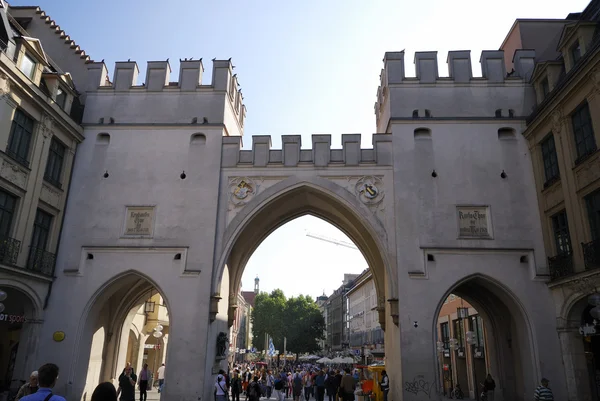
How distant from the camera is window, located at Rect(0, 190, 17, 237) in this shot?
1460cm

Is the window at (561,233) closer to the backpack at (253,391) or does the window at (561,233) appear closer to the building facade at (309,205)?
the building facade at (309,205)

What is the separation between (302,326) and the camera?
64938 millimetres

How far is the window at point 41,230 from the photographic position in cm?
1618

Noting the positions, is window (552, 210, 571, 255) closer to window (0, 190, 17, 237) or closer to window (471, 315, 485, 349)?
window (471, 315, 485, 349)

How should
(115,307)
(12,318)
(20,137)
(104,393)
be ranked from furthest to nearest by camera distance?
1. (115,307)
2. (20,137)
3. (12,318)
4. (104,393)

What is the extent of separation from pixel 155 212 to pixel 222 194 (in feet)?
8.34

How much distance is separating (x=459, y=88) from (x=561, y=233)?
6.62 meters

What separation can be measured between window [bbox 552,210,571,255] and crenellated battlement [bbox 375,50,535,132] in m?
4.37

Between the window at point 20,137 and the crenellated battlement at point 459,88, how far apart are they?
12.7 metres

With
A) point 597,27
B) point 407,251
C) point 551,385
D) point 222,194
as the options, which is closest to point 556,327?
point 551,385

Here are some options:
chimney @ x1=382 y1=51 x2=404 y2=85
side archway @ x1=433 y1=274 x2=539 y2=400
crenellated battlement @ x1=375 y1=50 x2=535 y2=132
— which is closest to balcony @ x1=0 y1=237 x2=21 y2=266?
side archway @ x1=433 y1=274 x2=539 y2=400

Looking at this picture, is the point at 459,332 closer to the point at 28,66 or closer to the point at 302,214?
the point at 302,214

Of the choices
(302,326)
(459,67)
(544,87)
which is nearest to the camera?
(544,87)

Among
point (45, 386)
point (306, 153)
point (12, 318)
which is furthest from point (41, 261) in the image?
point (45, 386)
